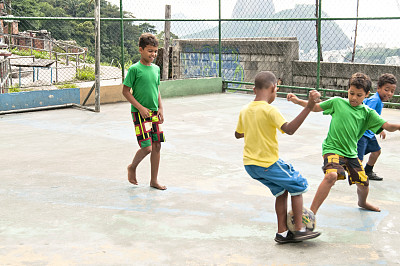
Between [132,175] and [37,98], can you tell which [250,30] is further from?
[132,175]

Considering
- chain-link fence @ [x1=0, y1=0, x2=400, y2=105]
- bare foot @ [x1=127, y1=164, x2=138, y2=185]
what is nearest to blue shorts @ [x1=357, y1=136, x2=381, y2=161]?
bare foot @ [x1=127, y1=164, x2=138, y2=185]

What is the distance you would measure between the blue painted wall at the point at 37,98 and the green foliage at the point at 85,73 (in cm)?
460

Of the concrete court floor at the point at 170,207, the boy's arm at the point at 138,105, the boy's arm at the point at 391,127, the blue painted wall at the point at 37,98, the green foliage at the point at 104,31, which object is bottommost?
the concrete court floor at the point at 170,207

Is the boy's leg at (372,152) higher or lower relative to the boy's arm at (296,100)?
lower

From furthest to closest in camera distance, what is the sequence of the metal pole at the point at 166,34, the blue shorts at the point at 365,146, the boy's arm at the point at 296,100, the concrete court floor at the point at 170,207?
the metal pole at the point at 166,34 < the blue shorts at the point at 365,146 < the boy's arm at the point at 296,100 < the concrete court floor at the point at 170,207

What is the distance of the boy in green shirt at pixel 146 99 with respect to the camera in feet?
16.8

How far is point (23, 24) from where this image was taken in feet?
41.2

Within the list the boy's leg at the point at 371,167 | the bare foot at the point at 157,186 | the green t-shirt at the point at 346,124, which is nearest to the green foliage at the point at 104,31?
the bare foot at the point at 157,186

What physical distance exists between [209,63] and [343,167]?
13678 mm

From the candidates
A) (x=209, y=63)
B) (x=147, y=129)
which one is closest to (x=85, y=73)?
(x=209, y=63)

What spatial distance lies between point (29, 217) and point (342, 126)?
271 cm

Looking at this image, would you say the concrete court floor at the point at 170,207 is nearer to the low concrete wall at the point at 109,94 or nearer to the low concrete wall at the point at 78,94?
the low concrete wall at the point at 78,94

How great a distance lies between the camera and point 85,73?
16.1 m

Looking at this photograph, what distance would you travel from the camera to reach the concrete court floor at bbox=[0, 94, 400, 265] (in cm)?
362
